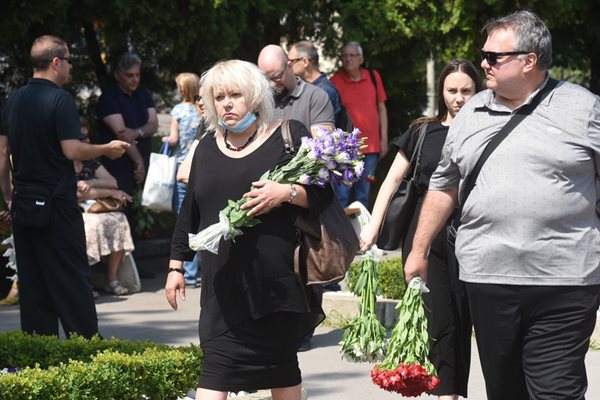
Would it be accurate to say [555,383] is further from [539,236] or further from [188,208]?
[188,208]

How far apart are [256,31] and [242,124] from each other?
8.97 metres

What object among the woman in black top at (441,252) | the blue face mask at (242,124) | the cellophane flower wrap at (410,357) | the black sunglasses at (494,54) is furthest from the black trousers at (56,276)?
the black sunglasses at (494,54)

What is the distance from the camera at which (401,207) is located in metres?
5.97

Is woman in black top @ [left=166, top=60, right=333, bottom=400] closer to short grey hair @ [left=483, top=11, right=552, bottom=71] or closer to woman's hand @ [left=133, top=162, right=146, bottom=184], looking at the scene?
short grey hair @ [left=483, top=11, right=552, bottom=71]

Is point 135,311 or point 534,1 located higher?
point 534,1

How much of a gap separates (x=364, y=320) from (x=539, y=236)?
127 cm

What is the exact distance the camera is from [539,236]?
4.61 meters

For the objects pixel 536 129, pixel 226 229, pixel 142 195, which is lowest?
pixel 142 195

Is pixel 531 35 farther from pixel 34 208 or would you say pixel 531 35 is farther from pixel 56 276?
pixel 56 276

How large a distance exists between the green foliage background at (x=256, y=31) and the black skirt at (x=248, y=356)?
23.5 feet

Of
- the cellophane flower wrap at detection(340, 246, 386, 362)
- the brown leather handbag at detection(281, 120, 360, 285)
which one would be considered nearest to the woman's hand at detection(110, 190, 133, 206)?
the cellophane flower wrap at detection(340, 246, 386, 362)

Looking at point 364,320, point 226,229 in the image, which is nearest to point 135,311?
point 364,320

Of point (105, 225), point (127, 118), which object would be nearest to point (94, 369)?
point (105, 225)

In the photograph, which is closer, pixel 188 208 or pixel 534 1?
pixel 188 208
